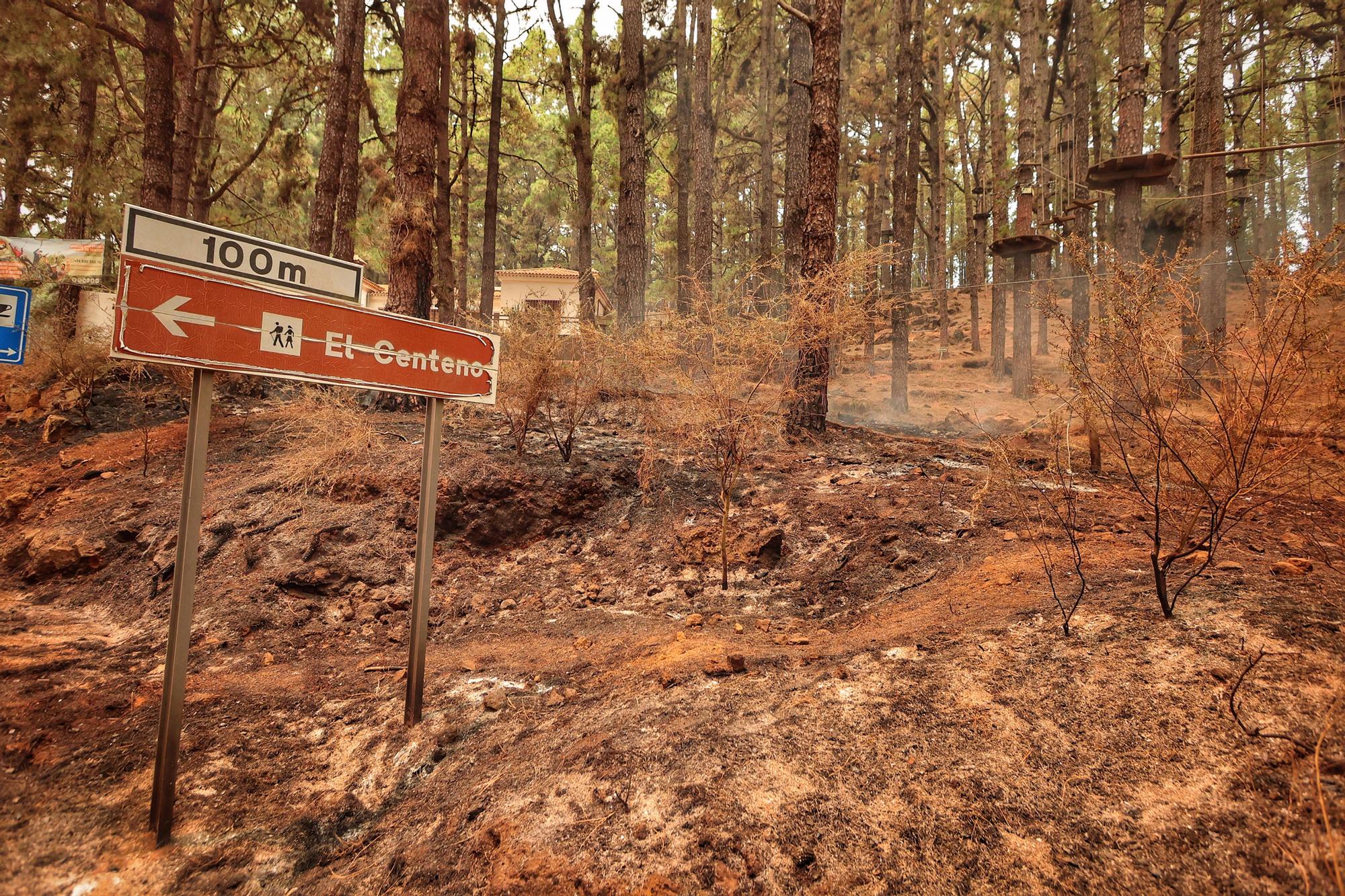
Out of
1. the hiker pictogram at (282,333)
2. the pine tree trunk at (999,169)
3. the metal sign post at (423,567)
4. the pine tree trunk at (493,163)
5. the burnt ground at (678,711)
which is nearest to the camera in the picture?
the burnt ground at (678,711)

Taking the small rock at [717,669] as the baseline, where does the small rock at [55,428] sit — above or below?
above

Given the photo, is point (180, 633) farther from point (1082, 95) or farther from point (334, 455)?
point (1082, 95)

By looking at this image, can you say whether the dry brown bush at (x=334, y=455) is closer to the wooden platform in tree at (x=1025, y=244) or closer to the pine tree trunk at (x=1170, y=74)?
the wooden platform in tree at (x=1025, y=244)

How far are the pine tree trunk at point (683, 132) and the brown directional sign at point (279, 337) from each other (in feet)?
41.7

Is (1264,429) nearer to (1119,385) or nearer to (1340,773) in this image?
(1119,385)

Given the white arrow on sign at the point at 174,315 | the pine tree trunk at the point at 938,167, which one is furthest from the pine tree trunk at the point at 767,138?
the white arrow on sign at the point at 174,315

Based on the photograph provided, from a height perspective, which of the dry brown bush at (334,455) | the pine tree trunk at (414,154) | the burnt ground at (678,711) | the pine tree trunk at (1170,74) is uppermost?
the pine tree trunk at (1170,74)

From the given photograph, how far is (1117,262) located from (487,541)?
5254 millimetres

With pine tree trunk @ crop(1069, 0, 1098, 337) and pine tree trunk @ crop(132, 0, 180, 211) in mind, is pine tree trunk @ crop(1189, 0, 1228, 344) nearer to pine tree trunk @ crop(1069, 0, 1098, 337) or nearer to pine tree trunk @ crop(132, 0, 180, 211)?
pine tree trunk @ crop(1069, 0, 1098, 337)

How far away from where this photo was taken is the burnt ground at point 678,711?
1780mm

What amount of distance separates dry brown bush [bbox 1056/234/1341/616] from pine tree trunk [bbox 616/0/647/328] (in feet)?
26.7

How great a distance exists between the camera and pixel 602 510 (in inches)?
253

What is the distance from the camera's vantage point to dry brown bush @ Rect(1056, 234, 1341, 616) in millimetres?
2482

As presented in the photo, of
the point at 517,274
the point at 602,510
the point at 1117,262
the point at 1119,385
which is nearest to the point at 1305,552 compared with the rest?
the point at 1119,385
